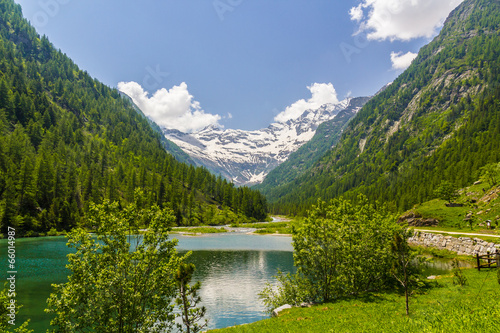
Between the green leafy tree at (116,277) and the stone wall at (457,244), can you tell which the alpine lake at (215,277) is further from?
the green leafy tree at (116,277)

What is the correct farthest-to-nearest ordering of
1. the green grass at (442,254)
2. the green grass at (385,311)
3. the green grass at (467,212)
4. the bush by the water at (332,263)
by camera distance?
the green grass at (467,212)
the green grass at (442,254)
the bush by the water at (332,263)
the green grass at (385,311)

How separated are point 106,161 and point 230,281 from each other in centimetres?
16903

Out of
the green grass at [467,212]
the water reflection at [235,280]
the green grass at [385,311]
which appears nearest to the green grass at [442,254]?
the green grass at [467,212]

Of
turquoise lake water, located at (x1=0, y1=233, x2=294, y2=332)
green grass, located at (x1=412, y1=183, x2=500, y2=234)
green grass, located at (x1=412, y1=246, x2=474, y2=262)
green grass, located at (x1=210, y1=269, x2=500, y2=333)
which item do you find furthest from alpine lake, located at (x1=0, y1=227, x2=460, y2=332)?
green grass, located at (x1=412, y1=183, x2=500, y2=234)

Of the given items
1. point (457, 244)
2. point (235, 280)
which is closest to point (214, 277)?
point (235, 280)

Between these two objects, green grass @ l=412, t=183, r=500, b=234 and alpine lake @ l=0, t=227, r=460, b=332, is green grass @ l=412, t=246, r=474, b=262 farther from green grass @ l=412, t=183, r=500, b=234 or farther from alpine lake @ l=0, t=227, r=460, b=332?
green grass @ l=412, t=183, r=500, b=234

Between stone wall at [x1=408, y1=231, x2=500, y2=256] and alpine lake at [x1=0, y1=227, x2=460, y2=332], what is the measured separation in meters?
5.89

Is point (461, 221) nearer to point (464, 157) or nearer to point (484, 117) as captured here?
point (464, 157)

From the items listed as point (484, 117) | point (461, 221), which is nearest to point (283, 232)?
point (461, 221)

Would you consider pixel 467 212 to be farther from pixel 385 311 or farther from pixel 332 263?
pixel 385 311

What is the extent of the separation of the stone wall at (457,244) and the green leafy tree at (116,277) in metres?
57.5

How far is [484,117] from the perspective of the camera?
19138 centimetres

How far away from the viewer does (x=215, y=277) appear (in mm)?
53844

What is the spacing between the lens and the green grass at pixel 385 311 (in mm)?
16578
